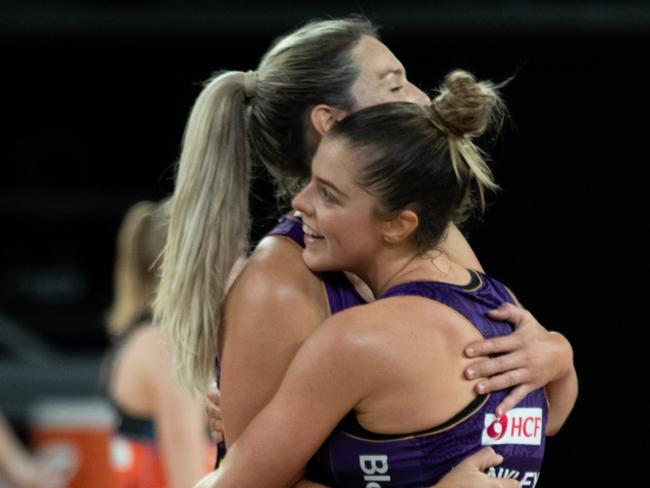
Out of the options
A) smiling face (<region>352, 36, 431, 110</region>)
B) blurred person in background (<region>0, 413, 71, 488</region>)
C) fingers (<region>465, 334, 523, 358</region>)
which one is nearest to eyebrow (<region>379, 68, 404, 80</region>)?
smiling face (<region>352, 36, 431, 110</region>)

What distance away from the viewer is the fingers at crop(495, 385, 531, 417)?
1.77 meters

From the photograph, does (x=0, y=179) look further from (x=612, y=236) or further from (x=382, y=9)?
(x=612, y=236)

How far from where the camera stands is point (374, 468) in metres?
1.75

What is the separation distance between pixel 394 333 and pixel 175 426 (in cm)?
152

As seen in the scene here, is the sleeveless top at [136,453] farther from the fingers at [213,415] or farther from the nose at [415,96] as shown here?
the nose at [415,96]

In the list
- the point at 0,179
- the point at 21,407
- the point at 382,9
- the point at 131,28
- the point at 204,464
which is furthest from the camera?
the point at 0,179

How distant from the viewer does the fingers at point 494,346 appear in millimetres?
1746

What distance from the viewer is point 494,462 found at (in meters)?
1.77

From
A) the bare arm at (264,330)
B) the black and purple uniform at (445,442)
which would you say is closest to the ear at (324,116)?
the bare arm at (264,330)

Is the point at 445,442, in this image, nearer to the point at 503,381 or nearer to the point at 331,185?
the point at 503,381

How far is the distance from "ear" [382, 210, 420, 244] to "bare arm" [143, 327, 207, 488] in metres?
1.31

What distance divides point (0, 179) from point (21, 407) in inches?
108

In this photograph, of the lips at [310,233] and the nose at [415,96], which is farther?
the nose at [415,96]

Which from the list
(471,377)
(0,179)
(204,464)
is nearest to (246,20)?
(0,179)
